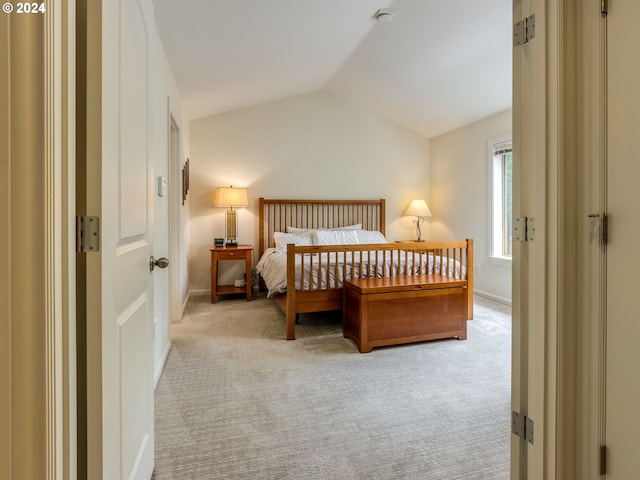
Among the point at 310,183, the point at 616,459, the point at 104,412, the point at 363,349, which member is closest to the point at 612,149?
the point at 616,459

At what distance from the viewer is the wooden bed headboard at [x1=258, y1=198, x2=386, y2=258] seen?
4926 millimetres

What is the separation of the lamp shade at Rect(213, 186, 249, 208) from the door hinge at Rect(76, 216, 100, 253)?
367 cm

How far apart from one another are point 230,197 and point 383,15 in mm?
2666

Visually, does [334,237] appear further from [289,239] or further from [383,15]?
[383,15]

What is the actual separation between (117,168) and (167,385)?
1.68 meters

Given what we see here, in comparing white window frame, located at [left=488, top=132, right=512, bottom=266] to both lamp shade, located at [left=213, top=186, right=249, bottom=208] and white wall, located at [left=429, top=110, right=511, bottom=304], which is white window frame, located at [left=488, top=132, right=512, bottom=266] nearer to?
white wall, located at [left=429, top=110, right=511, bottom=304]

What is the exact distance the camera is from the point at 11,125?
24.7 inches

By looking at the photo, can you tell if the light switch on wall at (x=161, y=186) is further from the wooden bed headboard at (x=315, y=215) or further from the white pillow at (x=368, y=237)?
the white pillow at (x=368, y=237)

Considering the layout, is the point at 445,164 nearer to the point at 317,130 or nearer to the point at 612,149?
the point at 317,130

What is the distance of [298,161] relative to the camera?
5.10m

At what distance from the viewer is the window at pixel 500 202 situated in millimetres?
4340

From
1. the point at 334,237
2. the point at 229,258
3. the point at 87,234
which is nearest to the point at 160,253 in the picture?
the point at 87,234
